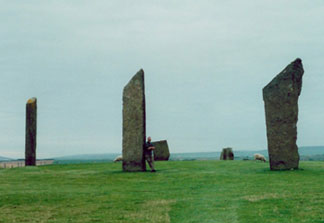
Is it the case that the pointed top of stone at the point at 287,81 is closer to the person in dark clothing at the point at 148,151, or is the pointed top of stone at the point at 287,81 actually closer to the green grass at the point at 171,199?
the green grass at the point at 171,199

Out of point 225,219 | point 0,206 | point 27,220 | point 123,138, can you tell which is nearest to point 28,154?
point 123,138

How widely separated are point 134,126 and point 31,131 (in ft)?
32.2

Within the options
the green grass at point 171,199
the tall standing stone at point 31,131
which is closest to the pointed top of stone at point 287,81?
the green grass at point 171,199

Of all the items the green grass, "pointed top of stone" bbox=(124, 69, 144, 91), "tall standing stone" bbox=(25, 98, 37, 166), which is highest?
"pointed top of stone" bbox=(124, 69, 144, 91)

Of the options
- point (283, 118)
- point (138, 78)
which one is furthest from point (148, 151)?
point (283, 118)

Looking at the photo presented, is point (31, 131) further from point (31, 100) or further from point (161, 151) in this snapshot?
point (161, 151)

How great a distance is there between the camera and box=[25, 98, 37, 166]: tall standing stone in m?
27.4

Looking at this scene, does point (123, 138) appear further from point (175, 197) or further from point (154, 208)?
point (154, 208)

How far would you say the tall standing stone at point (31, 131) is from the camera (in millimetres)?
27406

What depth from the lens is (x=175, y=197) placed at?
37.6 feet

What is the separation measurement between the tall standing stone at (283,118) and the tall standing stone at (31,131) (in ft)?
47.0

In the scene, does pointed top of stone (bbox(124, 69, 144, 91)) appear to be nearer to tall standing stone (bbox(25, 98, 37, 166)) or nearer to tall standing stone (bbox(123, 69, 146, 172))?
tall standing stone (bbox(123, 69, 146, 172))

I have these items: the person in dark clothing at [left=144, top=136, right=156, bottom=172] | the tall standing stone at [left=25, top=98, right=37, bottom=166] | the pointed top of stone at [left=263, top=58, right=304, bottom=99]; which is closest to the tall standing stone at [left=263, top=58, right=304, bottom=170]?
the pointed top of stone at [left=263, top=58, right=304, bottom=99]

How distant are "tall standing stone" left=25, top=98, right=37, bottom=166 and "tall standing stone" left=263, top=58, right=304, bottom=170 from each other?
47.0 feet
